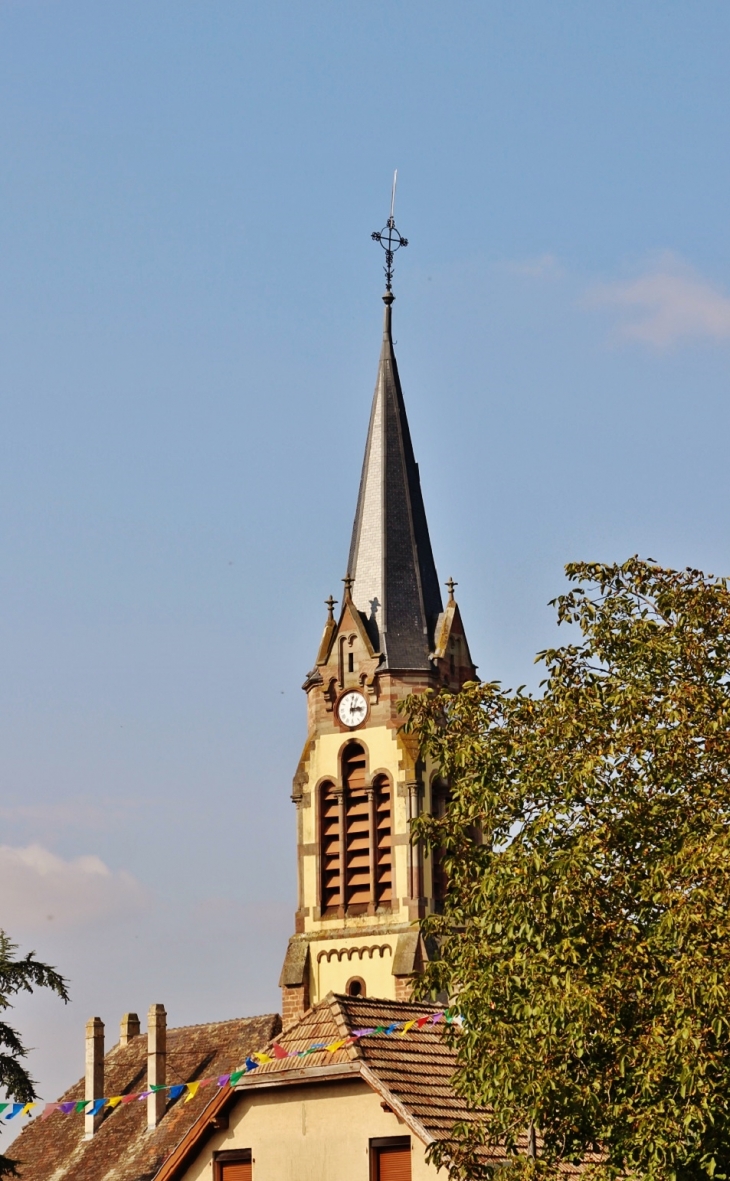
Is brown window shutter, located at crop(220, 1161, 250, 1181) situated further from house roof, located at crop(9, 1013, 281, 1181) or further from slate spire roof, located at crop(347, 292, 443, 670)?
slate spire roof, located at crop(347, 292, 443, 670)

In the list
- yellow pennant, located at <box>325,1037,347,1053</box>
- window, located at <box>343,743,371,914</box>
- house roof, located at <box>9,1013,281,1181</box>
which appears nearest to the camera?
yellow pennant, located at <box>325,1037,347,1053</box>

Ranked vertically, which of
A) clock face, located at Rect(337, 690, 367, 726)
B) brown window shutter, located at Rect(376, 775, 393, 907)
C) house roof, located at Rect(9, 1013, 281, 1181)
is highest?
clock face, located at Rect(337, 690, 367, 726)

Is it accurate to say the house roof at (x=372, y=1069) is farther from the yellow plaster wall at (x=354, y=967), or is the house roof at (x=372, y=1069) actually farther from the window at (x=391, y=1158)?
the yellow plaster wall at (x=354, y=967)

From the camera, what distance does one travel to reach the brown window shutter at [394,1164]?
107ft

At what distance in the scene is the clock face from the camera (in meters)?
60.3

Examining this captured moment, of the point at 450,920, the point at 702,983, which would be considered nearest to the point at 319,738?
the point at 450,920

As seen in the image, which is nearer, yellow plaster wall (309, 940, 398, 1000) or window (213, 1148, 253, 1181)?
window (213, 1148, 253, 1181)

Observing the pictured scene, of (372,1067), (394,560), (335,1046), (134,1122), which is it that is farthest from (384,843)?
(372,1067)

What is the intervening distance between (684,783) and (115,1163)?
33733mm

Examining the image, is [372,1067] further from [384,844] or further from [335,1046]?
[384,844]

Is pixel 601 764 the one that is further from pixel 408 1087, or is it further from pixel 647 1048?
pixel 408 1087

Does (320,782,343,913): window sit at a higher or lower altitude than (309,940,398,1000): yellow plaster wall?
higher

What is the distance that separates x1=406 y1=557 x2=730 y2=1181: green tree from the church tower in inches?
1159

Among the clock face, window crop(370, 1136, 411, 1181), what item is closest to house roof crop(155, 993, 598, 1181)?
window crop(370, 1136, 411, 1181)
